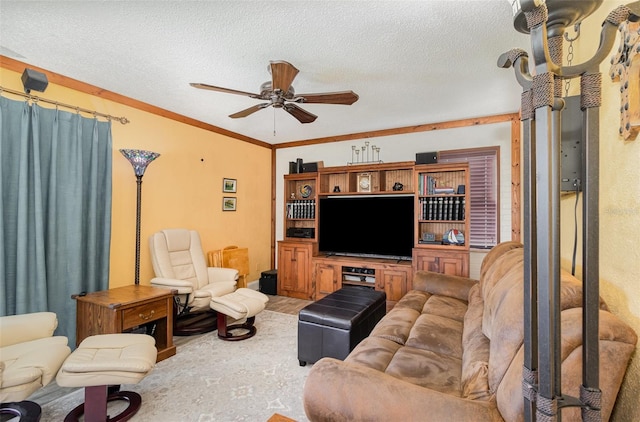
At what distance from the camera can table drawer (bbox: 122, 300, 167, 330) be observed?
7.80ft

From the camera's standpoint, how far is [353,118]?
4004 millimetres

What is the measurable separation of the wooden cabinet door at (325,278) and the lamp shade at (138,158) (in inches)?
102

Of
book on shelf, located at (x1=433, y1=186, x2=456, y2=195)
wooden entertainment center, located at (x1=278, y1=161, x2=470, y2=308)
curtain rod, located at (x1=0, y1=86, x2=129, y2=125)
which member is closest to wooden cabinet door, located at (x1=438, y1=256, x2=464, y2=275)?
wooden entertainment center, located at (x1=278, y1=161, x2=470, y2=308)

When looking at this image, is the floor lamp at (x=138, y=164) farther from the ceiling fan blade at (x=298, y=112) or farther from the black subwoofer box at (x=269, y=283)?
the black subwoofer box at (x=269, y=283)

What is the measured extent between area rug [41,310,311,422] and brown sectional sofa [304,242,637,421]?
2.63ft

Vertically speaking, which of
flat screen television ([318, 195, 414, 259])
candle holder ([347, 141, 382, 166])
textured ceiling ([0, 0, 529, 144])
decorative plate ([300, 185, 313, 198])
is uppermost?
textured ceiling ([0, 0, 529, 144])

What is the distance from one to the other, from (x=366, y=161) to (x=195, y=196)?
101 inches

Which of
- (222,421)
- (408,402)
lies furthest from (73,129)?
(408,402)

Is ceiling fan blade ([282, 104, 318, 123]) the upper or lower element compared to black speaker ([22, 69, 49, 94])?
lower

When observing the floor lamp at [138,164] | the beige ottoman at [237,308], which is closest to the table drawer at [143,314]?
the beige ottoman at [237,308]

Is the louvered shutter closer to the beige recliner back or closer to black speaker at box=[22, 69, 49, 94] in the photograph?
the beige recliner back

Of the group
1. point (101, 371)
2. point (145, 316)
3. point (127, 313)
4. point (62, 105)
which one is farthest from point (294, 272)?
point (62, 105)

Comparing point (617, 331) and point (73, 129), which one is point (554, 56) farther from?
point (73, 129)

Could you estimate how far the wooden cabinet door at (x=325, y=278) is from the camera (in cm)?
436
